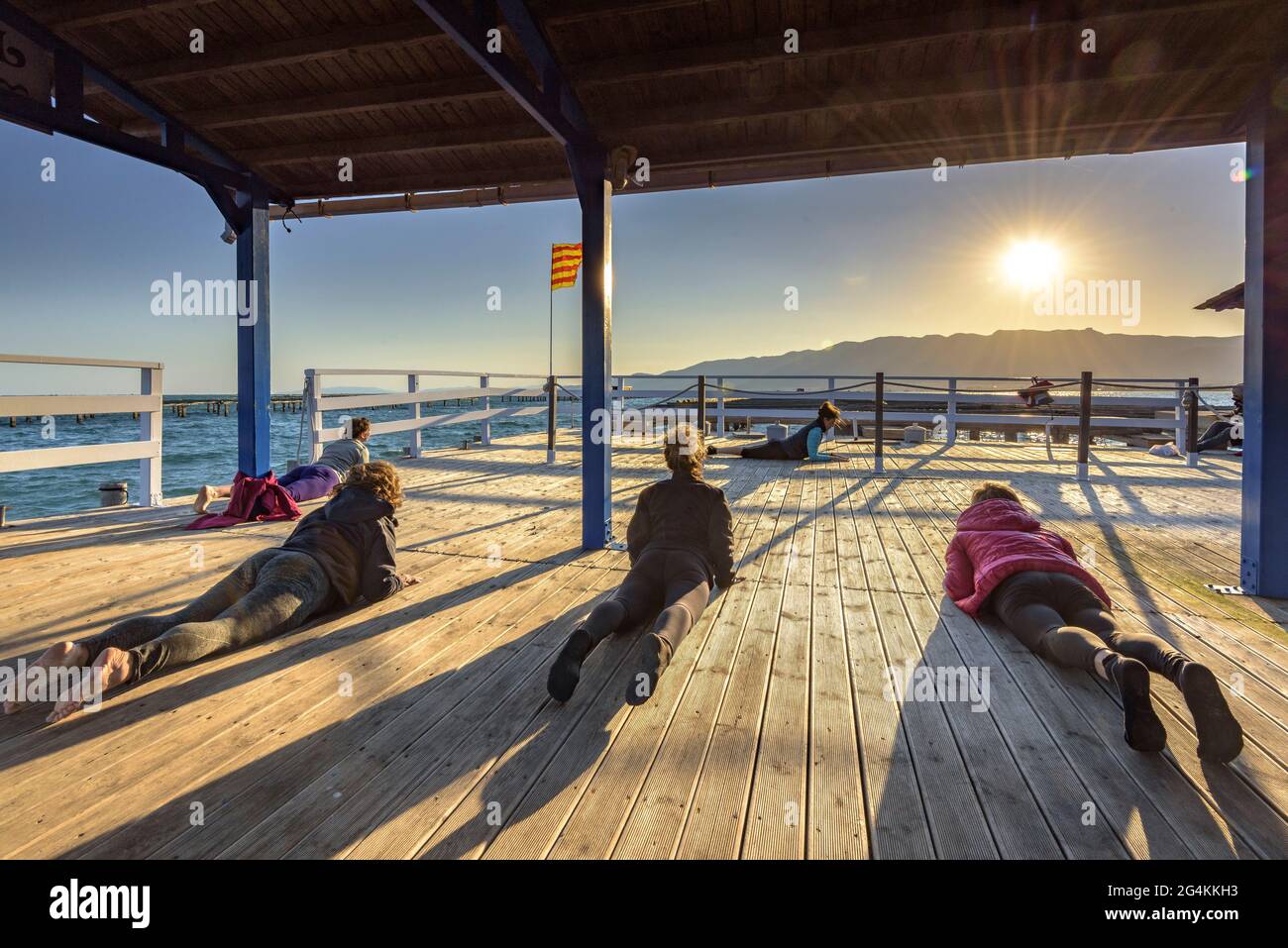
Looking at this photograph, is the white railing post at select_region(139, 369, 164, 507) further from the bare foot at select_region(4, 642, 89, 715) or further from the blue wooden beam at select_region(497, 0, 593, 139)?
the blue wooden beam at select_region(497, 0, 593, 139)

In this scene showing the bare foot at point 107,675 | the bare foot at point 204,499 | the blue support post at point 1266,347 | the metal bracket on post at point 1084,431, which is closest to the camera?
the bare foot at point 107,675

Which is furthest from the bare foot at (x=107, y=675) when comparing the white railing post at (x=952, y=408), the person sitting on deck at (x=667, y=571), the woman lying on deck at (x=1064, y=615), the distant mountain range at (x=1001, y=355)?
the distant mountain range at (x=1001, y=355)

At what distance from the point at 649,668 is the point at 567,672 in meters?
0.27

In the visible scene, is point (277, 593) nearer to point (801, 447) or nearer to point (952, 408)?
point (801, 447)

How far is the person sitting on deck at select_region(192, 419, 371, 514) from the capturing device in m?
5.30

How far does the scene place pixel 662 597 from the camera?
9.14ft

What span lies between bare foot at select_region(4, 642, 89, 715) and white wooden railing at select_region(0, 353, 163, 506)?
3289mm

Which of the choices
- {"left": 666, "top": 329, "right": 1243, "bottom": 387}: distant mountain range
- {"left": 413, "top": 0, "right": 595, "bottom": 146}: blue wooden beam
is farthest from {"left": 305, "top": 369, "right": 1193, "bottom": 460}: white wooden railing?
{"left": 666, "top": 329, "right": 1243, "bottom": 387}: distant mountain range

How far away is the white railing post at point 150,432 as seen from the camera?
18.3ft

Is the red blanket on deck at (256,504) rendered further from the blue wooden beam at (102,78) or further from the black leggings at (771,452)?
the black leggings at (771,452)

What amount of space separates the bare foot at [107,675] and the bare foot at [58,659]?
0.06 meters
